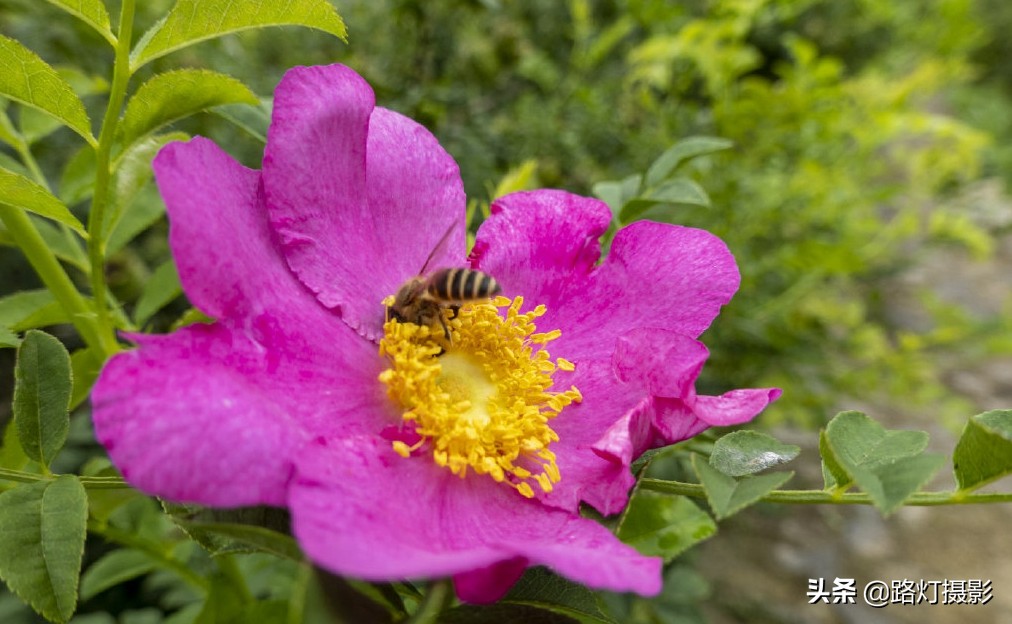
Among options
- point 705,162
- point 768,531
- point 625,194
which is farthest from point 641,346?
point 768,531

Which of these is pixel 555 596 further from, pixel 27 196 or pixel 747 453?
pixel 27 196

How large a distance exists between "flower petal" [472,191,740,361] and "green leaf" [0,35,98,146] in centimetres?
31

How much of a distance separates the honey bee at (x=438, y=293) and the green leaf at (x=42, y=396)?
238 millimetres

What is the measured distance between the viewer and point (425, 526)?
0.47 m

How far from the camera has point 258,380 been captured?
47 centimetres

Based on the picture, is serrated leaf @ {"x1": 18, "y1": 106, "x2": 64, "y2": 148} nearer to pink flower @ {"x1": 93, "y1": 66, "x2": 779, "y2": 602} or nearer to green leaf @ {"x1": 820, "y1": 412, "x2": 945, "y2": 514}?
pink flower @ {"x1": 93, "y1": 66, "x2": 779, "y2": 602}

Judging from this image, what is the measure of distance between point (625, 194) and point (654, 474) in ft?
1.37

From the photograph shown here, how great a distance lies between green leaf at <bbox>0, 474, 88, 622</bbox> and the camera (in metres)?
0.46

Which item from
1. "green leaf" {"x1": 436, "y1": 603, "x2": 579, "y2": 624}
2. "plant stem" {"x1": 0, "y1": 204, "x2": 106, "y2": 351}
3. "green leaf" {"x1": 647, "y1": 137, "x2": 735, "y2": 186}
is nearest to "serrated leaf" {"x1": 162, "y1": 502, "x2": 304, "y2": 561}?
"green leaf" {"x1": 436, "y1": 603, "x2": 579, "y2": 624}

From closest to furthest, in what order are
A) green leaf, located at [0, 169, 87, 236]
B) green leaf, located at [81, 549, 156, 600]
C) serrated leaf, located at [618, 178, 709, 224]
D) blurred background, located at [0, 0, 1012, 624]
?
green leaf, located at [0, 169, 87, 236] → serrated leaf, located at [618, 178, 709, 224] → green leaf, located at [81, 549, 156, 600] → blurred background, located at [0, 0, 1012, 624]

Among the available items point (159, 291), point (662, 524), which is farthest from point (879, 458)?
point (159, 291)

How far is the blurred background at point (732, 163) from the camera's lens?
1.25m

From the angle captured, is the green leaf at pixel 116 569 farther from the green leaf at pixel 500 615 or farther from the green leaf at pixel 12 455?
the green leaf at pixel 500 615

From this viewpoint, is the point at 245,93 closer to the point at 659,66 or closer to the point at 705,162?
the point at 705,162
